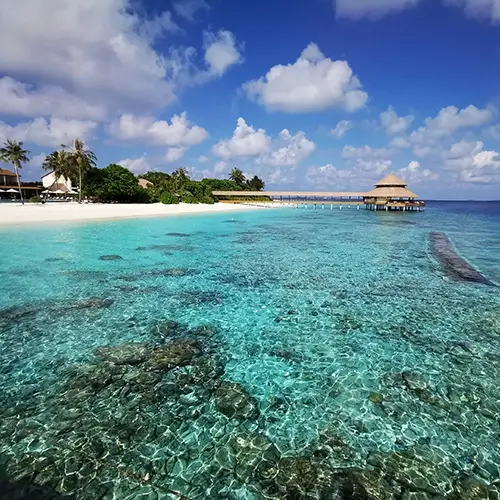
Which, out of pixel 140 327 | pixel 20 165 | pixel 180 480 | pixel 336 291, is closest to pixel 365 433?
pixel 180 480

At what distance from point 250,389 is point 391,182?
2660 inches

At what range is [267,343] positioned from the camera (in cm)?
762

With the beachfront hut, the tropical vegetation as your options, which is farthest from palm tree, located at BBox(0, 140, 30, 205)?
the beachfront hut

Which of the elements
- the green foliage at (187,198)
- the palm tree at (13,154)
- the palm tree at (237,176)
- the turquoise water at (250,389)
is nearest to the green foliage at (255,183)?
the palm tree at (237,176)

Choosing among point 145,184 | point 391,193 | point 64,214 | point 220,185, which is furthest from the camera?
point 220,185

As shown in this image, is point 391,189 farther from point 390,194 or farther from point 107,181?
point 107,181

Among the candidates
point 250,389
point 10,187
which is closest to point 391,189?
point 250,389

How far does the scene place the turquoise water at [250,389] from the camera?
13.3ft

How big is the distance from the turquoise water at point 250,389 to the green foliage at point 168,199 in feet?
164

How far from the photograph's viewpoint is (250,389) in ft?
19.3

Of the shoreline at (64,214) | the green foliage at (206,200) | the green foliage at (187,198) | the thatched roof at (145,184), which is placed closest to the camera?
the shoreline at (64,214)

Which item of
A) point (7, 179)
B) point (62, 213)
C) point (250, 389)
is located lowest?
point (250, 389)

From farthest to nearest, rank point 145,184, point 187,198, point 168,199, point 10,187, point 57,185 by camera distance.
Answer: point 145,184 < point 187,198 < point 168,199 < point 10,187 < point 57,185

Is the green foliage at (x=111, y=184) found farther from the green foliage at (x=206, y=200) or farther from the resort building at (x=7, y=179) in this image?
the resort building at (x=7, y=179)
